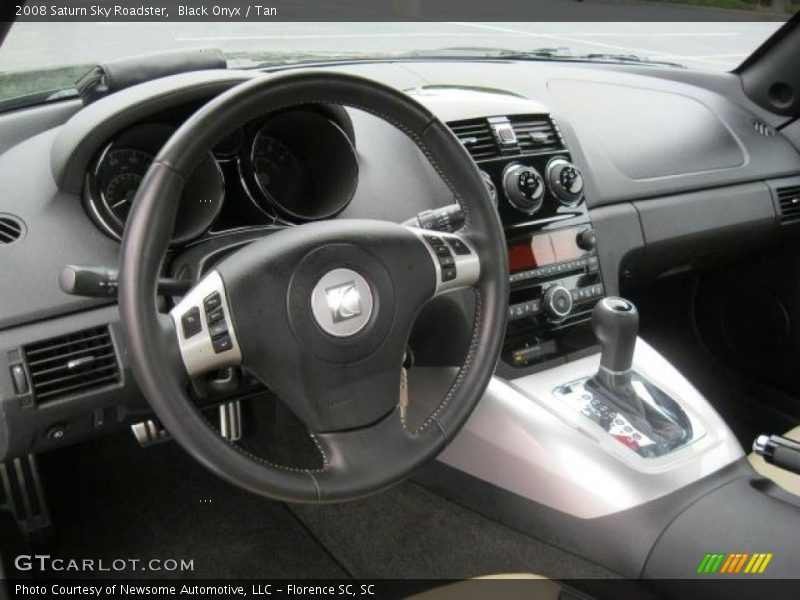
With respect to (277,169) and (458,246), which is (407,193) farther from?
(458,246)

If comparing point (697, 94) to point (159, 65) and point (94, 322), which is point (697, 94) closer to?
point (159, 65)

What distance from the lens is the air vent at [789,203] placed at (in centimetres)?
259

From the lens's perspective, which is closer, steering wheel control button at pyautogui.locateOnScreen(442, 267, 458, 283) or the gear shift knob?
steering wheel control button at pyautogui.locateOnScreen(442, 267, 458, 283)

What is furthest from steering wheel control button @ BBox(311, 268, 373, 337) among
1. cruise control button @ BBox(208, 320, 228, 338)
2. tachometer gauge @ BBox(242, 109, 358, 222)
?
tachometer gauge @ BBox(242, 109, 358, 222)

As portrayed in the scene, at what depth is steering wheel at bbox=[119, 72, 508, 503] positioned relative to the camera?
1.06 metres

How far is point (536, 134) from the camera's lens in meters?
1.99

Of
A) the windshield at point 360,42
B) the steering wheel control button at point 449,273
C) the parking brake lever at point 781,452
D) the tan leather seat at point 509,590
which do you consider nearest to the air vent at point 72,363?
the windshield at point 360,42

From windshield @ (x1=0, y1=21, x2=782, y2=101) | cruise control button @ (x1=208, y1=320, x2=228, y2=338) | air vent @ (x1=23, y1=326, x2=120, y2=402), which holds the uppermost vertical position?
windshield @ (x1=0, y1=21, x2=782, y2=101)

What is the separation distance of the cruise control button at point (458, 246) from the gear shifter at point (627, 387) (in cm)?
56

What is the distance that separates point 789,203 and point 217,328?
6.75 feet

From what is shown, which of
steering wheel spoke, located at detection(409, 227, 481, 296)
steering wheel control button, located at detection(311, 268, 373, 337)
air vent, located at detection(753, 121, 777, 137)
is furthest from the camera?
air vent, located at detection(753, 121, 777, 137)

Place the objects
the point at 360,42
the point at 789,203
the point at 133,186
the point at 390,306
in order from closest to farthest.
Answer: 1. the point at 390,306
2. the point at 133,186
3. the point at 360,42
4. the point at 789,203

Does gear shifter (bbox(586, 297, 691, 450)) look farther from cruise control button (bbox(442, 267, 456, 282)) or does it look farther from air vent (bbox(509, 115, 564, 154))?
cruise control button (bbox(442, 267, 456, 282))

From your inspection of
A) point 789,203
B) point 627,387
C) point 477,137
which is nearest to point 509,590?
point 627,387
